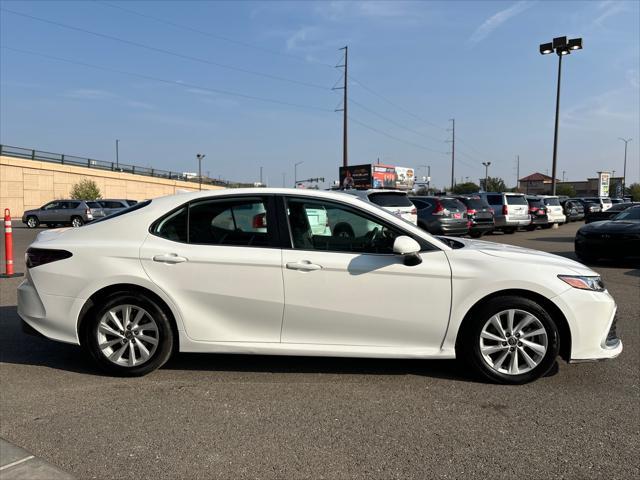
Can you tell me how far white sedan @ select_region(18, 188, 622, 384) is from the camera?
13.2 feet

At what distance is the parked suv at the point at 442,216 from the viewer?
16.3m

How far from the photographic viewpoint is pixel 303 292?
13.2ft

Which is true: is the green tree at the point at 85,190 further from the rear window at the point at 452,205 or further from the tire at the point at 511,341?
the tire at the point at 511,341

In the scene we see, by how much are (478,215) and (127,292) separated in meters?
16.6

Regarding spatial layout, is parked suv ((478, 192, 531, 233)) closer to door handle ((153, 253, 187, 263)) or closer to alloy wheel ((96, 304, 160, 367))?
door handle ((153, 253, 187, 263))

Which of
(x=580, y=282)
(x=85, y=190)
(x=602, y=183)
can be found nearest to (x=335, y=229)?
(x=580, y=282)

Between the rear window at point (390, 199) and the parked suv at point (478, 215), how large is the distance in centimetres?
450

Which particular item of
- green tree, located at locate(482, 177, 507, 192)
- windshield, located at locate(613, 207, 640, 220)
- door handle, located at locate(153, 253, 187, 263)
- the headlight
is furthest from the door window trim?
green tree, located at locate(482, 177, 507, 192)

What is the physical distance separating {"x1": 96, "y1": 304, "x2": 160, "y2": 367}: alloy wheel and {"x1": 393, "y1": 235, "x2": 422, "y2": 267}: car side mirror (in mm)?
2044

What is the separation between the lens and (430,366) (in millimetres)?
4527

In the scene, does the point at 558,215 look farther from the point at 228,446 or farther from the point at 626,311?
the point at 228,446

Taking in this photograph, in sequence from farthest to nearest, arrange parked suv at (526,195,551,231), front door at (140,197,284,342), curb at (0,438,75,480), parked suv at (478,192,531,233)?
1. parked suv at (526,195,551,231)
2. parked suv at (478,192,531,233)
3. front door at (140,197,284,342)
4. curb at (0,438,75,480)

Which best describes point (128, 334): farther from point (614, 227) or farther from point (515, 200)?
point (515, 200)

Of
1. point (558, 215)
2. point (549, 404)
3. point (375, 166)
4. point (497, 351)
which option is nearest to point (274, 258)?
point (497, 351)
